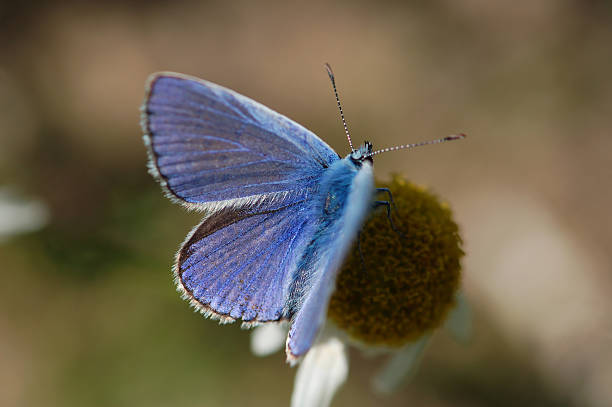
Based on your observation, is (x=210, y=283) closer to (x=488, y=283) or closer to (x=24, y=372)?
(x=24, y=372)

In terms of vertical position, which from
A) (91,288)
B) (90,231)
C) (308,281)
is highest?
(308,281)

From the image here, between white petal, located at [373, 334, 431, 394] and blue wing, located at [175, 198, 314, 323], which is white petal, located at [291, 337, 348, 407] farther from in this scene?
blue wing, located at [175, 198, 314, 323]

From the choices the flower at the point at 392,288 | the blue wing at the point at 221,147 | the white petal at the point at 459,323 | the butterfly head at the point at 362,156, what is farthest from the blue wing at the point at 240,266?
the white petal at the point at 459,323

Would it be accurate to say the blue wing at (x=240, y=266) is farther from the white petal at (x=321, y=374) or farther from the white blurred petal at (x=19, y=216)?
the white blurred petal at (x=19, y=216)


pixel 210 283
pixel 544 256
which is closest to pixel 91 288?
pixel 210 283

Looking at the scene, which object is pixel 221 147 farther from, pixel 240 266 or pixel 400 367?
pixel 400 367

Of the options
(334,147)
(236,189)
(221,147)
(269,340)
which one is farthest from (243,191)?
(334,147)
